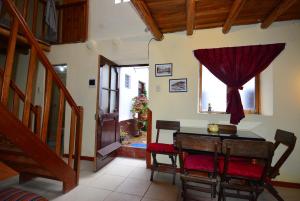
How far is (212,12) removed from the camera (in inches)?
104

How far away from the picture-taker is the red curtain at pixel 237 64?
2.78 m

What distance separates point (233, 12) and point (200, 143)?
1.94 metres

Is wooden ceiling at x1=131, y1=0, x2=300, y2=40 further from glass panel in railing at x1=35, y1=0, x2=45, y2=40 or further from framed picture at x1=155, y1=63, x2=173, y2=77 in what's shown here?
glass panel in railing at x1=35, y1=0, x2=45, y2=40

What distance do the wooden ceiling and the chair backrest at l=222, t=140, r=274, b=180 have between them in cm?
177

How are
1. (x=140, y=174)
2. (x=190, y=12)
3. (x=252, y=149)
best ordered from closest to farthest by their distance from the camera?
(x=252, y=149), (x=190, y=12), (x=140, y=174)

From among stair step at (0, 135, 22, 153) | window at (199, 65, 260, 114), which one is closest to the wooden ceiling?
window at (199, 65, 260, 114)

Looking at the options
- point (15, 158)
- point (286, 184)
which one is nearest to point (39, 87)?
point (15, 158)

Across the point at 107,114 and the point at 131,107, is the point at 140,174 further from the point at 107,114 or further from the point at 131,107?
the point at 131,107

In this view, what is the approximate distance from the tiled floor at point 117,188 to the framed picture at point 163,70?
1839mm

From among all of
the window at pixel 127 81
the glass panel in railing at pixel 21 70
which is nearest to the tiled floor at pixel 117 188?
the glass panel in railing at pixel 21 70

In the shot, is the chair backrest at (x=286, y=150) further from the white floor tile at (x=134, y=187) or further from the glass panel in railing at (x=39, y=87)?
the glass panel in railing at (x=39, y=87)

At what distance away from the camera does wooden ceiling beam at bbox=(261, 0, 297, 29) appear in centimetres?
222

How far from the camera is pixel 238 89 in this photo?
2.90m

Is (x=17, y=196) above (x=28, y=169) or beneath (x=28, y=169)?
above
